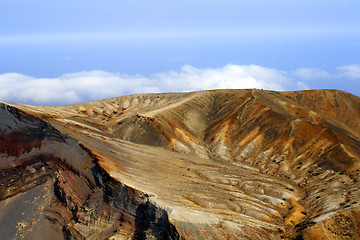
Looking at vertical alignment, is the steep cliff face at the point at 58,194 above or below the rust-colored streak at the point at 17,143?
below

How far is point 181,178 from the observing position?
2522 inches

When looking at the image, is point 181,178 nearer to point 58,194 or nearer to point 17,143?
point 58,194

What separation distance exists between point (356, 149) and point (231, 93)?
47276mm

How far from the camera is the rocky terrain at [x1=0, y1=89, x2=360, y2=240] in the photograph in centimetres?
4841

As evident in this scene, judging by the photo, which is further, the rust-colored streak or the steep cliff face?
the rust-colored streak

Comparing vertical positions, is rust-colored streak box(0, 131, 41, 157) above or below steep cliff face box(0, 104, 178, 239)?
above

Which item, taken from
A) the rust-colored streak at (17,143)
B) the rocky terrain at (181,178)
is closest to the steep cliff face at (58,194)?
the rust-colored streak at (17,143)

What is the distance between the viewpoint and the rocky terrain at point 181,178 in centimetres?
4841

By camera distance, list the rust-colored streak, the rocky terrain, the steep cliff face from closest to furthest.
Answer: the steep cliff face → the rocky terrain → the rust-colored streak

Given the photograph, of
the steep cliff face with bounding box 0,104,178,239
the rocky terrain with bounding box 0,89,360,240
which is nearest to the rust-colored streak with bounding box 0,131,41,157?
the steep cliff face with bounding box 0,104,178,239

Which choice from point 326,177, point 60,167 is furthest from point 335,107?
point 60,167

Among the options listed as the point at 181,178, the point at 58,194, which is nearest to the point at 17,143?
the point at 58,194

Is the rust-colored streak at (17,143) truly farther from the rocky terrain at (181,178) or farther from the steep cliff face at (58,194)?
the rocky terrain at (181,178)

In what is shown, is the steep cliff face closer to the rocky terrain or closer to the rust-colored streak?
the rust-colored streak
